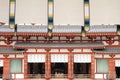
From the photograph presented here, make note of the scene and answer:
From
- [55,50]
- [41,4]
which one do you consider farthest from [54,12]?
[55,50]

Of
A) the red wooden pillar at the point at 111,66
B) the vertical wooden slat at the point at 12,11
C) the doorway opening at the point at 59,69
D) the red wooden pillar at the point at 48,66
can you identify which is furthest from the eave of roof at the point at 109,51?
the vertical wooden slat at the point at 12,11

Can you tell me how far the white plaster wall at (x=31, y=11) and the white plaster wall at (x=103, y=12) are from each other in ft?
17.4

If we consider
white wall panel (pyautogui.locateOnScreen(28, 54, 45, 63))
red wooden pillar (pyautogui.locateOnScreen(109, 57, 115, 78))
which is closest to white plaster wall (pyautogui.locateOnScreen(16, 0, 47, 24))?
white wall panel (pyautogui.locateOnScreen(28, 54, 45, 63))

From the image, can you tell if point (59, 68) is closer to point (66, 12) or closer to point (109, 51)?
point (109, 51)

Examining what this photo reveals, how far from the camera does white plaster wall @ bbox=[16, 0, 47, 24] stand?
28656 mm

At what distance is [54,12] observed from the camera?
1126 inches

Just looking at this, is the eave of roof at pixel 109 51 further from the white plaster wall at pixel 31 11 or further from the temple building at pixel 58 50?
the white plaster wall at pixel 31 11

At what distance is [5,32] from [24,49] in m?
2.37

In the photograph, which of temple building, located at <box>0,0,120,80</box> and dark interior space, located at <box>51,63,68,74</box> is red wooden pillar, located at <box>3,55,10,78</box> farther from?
dark interior space, located at <box>51,63,68,74</box>

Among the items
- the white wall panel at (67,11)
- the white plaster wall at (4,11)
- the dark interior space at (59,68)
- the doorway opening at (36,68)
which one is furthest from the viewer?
the white wall panel at (67,11)

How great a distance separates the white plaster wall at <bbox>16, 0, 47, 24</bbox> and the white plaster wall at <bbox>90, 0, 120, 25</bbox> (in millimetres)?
5305

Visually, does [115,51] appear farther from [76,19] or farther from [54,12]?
[54,12]

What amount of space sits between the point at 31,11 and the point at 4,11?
2.96 metres

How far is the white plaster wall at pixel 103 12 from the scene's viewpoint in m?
28.5
